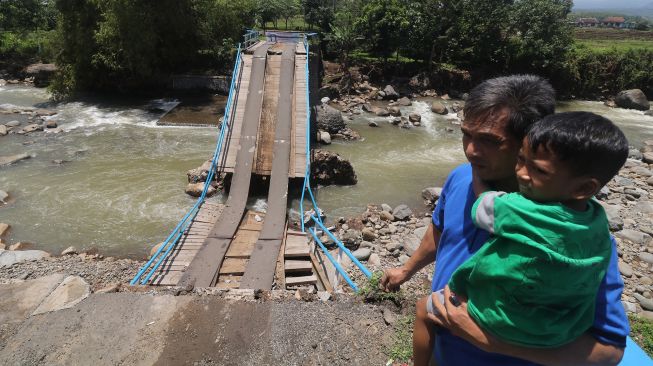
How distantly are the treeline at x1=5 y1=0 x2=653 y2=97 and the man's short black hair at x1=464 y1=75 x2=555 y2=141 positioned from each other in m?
16.4

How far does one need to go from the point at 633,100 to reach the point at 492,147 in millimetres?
21251

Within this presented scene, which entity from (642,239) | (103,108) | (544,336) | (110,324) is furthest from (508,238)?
(103,108)

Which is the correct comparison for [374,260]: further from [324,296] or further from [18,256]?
[18,256]

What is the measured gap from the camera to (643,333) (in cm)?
362

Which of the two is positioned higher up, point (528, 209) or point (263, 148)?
point (528, 209)

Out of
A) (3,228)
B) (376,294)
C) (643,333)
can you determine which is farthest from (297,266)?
(3,228)

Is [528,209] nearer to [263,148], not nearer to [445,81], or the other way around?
[263,148]

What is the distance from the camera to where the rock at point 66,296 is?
10.5 feet

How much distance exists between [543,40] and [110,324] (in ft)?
68.6

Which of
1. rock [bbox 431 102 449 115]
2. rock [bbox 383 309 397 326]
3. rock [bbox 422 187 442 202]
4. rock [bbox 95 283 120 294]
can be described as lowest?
rock [bbox 422 187 442 202]

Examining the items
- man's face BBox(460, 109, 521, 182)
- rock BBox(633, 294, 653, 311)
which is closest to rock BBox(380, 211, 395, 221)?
rock BBox(633, 294, 653, 311)

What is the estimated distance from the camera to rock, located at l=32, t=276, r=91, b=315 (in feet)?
10.5

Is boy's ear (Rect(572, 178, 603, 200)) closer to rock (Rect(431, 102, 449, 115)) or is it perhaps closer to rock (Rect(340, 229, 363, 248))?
rock (Rect(340, 229, 363, 248))

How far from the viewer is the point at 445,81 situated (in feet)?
61.2
